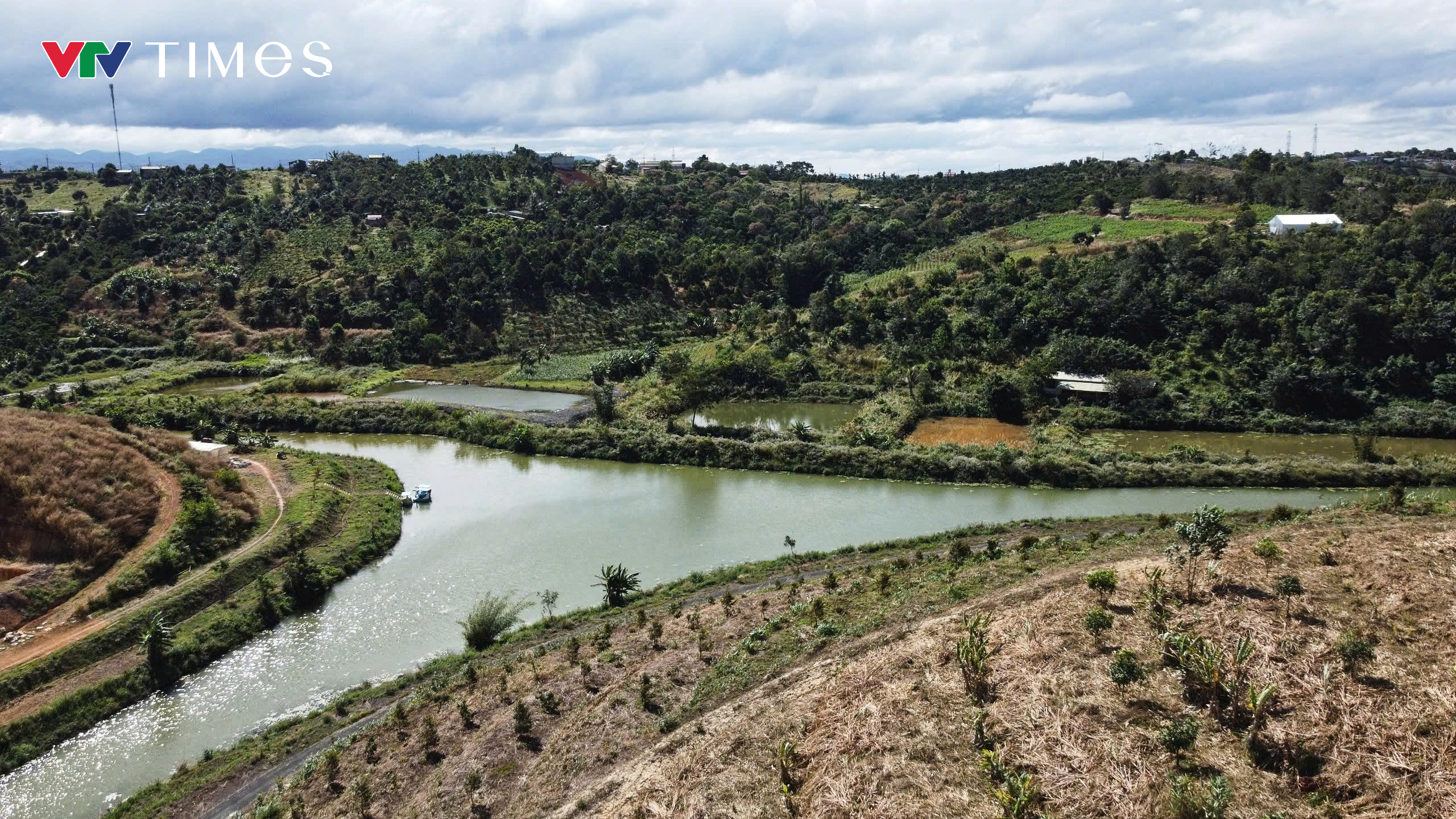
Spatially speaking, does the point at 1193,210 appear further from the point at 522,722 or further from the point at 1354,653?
the point at 522,722

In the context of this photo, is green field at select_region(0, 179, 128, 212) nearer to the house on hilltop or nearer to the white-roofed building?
the house on hilltop

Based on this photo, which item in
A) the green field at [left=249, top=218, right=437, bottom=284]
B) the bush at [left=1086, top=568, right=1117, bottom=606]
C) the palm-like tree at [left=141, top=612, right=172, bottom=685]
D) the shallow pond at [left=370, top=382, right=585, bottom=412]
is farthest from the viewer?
the green field at [left=249, top=218, right=437, bottom=284]

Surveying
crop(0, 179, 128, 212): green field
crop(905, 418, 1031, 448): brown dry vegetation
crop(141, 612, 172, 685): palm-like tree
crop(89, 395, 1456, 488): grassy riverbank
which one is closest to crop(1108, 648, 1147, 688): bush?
crop(89, 395, 1456, 488): grassy riverbank

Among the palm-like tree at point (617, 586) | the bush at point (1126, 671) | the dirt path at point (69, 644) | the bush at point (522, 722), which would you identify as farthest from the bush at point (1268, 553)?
the dirt path at point (69, 644)

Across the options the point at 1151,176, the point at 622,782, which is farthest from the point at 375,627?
the point at 1151,176

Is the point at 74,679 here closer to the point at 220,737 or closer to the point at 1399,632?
the point at 220,737

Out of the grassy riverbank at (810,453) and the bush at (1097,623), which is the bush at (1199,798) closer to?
the bush at (1097,623)
